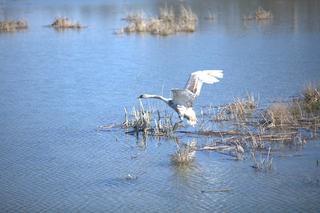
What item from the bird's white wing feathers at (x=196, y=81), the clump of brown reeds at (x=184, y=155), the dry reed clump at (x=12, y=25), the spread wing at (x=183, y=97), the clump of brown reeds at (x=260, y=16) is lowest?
the clump of brown reeds at (x=184, y=155)

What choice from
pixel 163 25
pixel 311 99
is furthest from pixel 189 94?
pixel 163 25

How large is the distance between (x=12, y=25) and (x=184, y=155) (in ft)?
70.0

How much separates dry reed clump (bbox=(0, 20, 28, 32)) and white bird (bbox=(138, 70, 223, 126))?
19.3m

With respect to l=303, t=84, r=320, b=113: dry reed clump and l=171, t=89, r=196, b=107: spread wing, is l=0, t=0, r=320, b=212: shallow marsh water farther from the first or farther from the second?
l=303, t=84, r=320, b=113: dry reed clump

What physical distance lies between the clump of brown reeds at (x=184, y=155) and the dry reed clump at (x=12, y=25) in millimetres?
20295

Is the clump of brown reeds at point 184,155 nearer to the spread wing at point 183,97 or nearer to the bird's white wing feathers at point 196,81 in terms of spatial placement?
the spread wing at point 183,97

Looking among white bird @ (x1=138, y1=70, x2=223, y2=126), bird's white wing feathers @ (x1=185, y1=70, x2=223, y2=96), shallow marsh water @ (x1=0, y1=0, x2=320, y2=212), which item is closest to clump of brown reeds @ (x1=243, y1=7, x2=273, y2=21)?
shallow marsh water @ (x1=0, y1=0, x2=320, y2=212)

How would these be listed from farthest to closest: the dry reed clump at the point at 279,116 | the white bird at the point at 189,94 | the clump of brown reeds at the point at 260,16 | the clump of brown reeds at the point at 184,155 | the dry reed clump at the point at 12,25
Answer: the dry reed clump at the point at 12,25 → the clump of brown reeds at the point at 260,16 → the dry reed clump at the point at 279,116 → the white bird at the point at 189,94 → the clump of brown reeds at the point at 184,155

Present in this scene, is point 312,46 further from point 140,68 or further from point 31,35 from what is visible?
point 31,35

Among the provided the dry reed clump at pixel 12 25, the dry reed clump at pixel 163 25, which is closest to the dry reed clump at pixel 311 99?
the dry reed clump at pixel 163 25

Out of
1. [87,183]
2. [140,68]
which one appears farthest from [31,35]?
[87,183]

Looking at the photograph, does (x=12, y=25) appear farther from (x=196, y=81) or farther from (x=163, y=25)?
(x=196, y=81)

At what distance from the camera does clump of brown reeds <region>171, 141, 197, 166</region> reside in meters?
10.9

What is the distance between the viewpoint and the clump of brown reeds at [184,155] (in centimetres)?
1092
